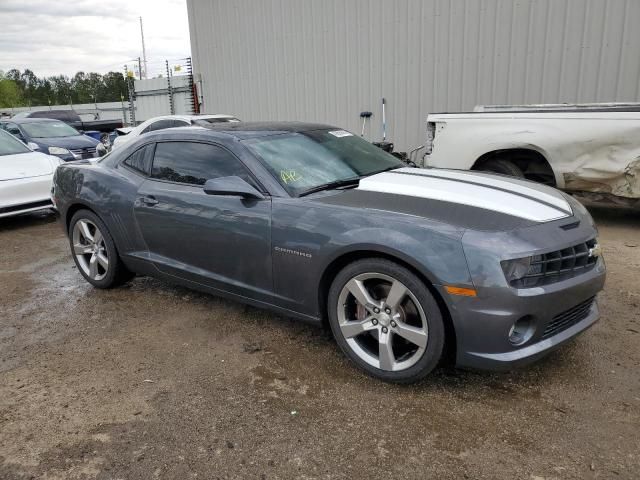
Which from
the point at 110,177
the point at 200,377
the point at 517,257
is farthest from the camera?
the point at 110,177

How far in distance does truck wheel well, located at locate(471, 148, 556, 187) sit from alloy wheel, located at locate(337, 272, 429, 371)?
Result: 4.39m

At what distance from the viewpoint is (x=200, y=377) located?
3.23 meters

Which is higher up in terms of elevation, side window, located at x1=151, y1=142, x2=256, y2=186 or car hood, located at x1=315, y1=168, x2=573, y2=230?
side window, located at x1=151, y1=142, x2=256, y2=186

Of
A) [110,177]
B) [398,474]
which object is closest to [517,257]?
[398,474]

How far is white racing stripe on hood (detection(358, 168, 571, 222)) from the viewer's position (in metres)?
3.01

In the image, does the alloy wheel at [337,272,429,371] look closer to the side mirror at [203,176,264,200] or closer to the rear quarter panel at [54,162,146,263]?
the side mirror at [203,176,264,200]

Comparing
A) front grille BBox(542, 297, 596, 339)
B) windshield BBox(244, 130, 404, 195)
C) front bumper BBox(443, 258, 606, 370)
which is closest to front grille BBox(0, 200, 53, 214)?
windshield BBox(244, 130, 404, 195)

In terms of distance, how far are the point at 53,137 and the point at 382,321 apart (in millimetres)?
12047

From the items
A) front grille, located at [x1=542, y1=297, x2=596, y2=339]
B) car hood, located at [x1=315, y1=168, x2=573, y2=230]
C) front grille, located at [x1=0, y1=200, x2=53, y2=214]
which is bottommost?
front grille, located at [x1=0, y1=200, x2=53, y2=214]

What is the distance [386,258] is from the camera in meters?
2.92

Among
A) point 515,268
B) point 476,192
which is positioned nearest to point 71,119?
point 476,192

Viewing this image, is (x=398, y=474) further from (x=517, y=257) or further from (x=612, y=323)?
(x=612, y=323)

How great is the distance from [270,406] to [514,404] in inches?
51.7

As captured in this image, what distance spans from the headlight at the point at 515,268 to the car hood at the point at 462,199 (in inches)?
8.3
